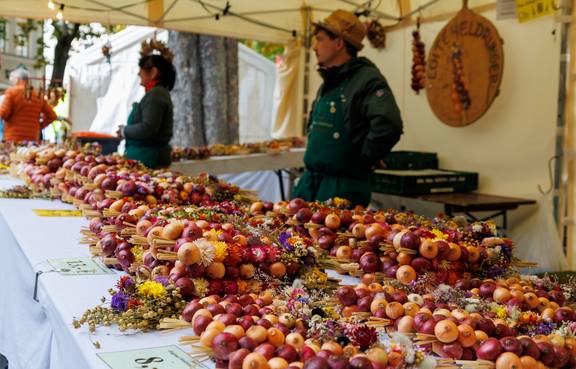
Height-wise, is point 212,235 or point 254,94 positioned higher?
point 254,94

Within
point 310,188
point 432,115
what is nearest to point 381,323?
point 310,188

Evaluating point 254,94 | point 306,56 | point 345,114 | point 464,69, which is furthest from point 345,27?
point 254,94

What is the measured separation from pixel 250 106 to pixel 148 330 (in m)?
8.67

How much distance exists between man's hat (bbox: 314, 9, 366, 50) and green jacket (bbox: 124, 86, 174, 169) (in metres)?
1.58

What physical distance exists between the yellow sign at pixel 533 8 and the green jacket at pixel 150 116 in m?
2.59

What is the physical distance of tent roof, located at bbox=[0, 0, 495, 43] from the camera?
225 inches

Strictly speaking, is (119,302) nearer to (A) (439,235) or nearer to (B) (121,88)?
(A) (439,235)

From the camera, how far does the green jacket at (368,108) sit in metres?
3.57

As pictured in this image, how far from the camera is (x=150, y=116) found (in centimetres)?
487

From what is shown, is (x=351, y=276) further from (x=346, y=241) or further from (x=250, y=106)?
(x=250, y=106)

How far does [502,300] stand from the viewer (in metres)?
1.72

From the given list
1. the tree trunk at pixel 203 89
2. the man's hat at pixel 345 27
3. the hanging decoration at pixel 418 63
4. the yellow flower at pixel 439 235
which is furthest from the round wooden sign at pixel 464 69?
the yellow flower at pixel 439 235

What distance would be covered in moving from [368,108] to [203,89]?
4.84m

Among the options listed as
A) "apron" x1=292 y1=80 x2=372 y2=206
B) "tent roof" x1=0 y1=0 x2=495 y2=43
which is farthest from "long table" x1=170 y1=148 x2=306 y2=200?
"apron" x1=292 y1=80 x2=372 y2=206
